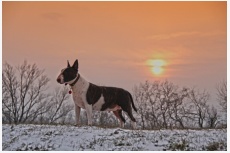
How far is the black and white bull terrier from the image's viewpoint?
1379 cm

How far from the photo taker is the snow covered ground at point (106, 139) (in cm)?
1155

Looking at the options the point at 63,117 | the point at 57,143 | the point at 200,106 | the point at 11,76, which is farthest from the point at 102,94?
the point at 63,117

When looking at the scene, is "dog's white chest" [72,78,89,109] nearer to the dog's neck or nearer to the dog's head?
the dog's neck

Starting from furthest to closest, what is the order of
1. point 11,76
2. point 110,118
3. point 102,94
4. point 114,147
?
1. point 110,118
2. point 11,76
3. point 102,94
4. point 114,147

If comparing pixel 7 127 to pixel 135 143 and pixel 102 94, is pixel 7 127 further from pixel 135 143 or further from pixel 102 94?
pixel 135 143

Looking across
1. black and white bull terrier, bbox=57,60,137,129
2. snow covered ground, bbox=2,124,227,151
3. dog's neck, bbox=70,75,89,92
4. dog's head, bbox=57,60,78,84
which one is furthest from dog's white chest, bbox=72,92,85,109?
snow covered ground, bbox=2,124,227,151

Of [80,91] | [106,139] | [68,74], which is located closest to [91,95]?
[80,91]

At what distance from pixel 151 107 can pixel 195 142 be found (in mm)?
26743

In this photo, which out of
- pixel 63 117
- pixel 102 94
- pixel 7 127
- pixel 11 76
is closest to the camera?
pixel 7 127

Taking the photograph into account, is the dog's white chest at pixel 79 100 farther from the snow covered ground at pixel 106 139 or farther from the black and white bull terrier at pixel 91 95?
the snow covered ground at pixel 106 139

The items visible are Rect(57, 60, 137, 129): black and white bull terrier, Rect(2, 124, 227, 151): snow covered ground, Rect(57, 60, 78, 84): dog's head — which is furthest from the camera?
Rect(57, 60, 137, 129): black and white bull terrier

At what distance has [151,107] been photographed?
38.5 metres

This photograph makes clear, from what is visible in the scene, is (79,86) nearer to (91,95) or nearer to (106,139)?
(91,95)

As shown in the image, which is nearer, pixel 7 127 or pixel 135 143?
pixel 135 143
